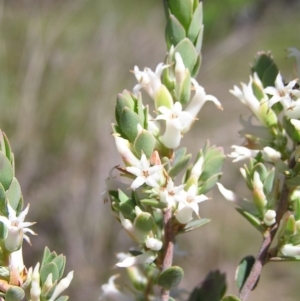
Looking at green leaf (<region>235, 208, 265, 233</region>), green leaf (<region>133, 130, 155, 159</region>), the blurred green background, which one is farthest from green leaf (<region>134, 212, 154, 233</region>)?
the blurred green background

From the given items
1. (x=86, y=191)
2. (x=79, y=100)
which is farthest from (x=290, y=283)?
(x=79, y=100)

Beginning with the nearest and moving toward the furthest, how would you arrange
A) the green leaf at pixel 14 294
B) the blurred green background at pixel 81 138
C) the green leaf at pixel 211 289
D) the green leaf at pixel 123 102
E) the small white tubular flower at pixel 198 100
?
1. the green leaf at pixel 14 294
2. the green leaf at pixel 123 102
3. the small white tubular flower at pixel 198 100
4. the green leaf at pixel 211 289
5. the blurred green background at pixel 81 138

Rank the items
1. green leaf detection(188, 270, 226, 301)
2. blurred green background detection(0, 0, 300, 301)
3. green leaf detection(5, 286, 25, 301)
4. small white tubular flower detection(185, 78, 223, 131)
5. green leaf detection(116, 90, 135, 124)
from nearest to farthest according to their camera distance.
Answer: green leaf detection(5, 286, 25, 301) → green leaf detection(116, 90, 135, 124) → small white tubular flower detection(185, 78, 223, 131) → green leaf detection(188, 270, 226, 301) → blurred green background detection(0, 0, 300, 301)

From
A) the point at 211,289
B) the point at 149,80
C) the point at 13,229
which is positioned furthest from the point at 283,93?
the point at 13,229

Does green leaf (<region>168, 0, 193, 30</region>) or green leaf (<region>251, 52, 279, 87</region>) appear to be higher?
green leaf (<region>168, 0, 193, 30</region>)

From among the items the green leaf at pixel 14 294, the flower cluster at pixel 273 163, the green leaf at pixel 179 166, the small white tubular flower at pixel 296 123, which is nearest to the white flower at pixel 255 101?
the flower cluster at pixel 273 163

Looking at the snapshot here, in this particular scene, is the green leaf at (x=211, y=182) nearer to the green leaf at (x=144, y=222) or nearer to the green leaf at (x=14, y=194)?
the green leaf at (x=144, y=222)

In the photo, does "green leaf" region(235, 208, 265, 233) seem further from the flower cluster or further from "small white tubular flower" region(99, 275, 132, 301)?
"small white tubular flower" region(99, 275, 132, 301)
